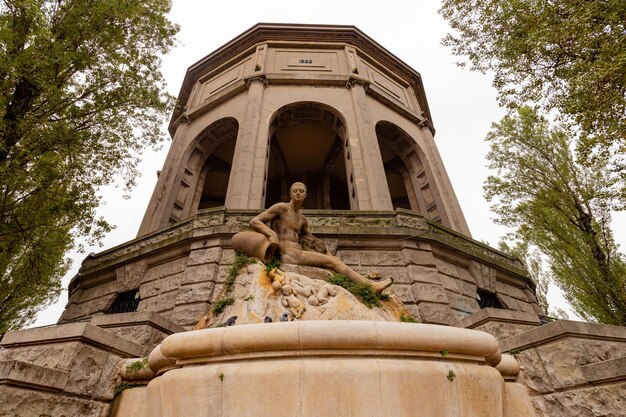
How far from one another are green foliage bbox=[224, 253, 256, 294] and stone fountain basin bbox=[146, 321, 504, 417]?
7.49ft

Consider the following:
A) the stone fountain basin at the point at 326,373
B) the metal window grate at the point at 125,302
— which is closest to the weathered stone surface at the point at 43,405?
the stone fountain basin at the point at 326,373

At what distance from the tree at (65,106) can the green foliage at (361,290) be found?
23.4 ft

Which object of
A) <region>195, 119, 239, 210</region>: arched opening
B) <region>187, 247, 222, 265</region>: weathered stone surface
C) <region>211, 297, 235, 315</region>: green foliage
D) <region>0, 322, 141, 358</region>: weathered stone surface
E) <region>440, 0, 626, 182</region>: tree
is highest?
<region>195, 119, 239, 210</region>: arched opening

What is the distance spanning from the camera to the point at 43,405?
3.29 m

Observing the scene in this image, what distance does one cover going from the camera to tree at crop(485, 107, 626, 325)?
12461 millimetres

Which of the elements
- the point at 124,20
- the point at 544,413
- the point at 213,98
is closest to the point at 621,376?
the point at 544,413

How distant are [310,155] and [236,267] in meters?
14.4

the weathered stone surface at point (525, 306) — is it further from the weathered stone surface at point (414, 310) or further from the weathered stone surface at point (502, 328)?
the weathered stone surface at point (502, 328)

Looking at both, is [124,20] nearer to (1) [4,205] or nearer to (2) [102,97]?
(2) [102,97]

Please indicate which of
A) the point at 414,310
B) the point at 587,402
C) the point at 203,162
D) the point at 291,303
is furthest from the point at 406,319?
the point at 203,162

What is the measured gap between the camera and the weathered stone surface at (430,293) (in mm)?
8047

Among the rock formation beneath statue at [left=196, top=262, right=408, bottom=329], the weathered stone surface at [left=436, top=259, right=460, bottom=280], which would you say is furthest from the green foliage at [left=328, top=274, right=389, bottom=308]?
the weathered stone surface at [left=436, top=259, right=460, bottom=280]

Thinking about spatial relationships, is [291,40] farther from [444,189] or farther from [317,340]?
[317,340]

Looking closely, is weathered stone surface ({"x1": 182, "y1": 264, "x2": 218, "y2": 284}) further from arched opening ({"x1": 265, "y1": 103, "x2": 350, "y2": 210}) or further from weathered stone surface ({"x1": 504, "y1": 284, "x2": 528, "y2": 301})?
weathered stone surface ({"x1": 504, "y1": 284, "x2": 528, "y2": 301})
